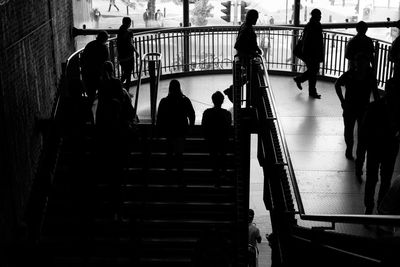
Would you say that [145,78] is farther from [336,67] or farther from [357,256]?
[357,256]

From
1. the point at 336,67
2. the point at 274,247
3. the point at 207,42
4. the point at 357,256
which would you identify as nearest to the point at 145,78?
the point at 207,42

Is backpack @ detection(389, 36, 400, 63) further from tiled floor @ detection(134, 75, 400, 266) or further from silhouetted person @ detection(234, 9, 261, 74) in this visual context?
silhouetted person @ detection(234, 9, 261, 74)

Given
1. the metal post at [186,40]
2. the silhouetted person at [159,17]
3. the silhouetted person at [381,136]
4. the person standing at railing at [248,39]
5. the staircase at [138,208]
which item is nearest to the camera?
the silhouetted person at [381,136]

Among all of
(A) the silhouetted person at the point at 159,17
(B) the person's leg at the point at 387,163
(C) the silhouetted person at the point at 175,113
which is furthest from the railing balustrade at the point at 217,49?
(B) the person's leg at the point at 387,163

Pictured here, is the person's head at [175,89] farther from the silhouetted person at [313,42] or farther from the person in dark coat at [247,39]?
the silhouetted person at [313,42]

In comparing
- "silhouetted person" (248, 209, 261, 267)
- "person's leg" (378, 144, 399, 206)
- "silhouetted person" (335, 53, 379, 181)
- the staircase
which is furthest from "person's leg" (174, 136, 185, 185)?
"person's leg" (378, 144, 399, 206)

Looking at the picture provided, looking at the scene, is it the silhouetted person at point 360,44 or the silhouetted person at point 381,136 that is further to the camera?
the silhouetted person at point 360,44

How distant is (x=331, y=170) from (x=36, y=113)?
5004 mm

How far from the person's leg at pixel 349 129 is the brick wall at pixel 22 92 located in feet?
16.5

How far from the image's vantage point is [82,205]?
10.4 metres

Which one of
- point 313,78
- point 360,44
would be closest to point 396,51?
point 360,44

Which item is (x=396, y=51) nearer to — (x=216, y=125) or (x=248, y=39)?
(x=248, y=39)

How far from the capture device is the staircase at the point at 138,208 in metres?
9.76

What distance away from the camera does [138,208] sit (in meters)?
9.93
